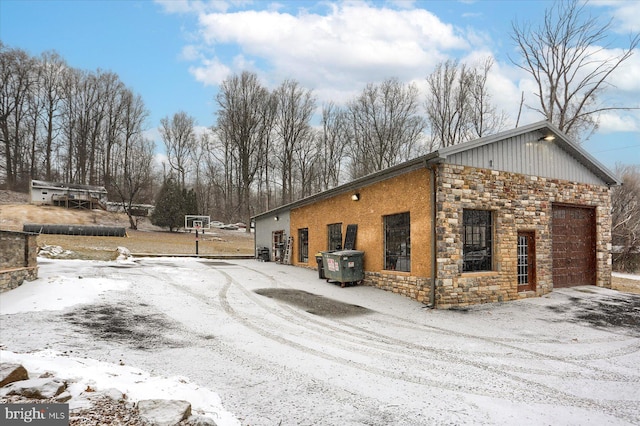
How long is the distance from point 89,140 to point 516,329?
43625 mm

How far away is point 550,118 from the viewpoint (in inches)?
830

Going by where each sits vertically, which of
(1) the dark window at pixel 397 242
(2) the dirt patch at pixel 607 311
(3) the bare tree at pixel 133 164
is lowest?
(2) the dirt patch at pixel 607 311

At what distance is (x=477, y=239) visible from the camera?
8938 mm

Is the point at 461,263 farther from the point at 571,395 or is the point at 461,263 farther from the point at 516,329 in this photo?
the point at 571,395

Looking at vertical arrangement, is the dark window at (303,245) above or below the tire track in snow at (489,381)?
above

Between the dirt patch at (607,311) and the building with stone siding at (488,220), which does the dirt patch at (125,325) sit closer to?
the building with stone siding at (488,220)

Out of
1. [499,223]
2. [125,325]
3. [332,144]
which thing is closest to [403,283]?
[499,223]

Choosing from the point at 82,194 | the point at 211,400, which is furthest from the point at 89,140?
the point at 211,400

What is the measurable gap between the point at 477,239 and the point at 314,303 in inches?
174

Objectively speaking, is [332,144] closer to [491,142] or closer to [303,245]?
[303,245]

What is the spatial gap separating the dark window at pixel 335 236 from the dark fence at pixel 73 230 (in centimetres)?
1839

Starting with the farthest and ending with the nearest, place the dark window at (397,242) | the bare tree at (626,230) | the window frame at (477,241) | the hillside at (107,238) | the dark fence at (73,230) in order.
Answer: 1. the bare tree at (626,230)
2. the dark fence at (73,230)
3. the hillside at (107,238)
4. the dark window at (397,242)
5. the window frame at (477,241)

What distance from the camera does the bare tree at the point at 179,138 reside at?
133ft

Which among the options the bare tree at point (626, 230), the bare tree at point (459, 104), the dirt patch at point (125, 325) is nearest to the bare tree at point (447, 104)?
the bare tree at point (459, 104)
